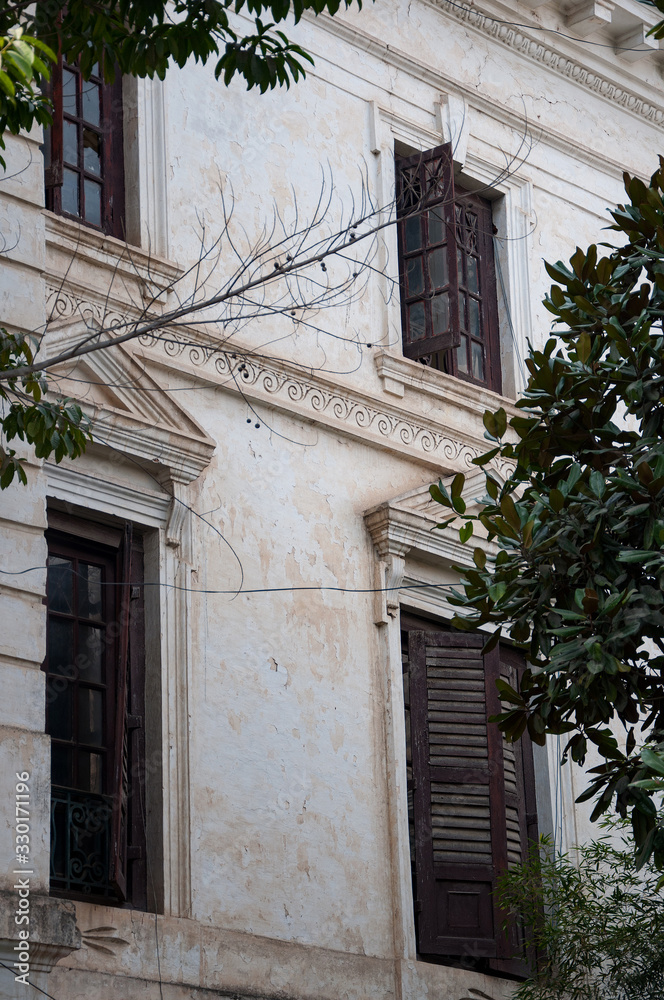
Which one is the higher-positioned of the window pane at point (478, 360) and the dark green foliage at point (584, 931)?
the window pane at point (478, 360)

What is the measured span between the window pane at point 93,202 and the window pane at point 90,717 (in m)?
2.77

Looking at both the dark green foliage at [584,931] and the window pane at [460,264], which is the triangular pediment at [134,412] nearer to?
the dark green foliage at [584,931]

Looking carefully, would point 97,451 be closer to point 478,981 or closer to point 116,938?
point 116,938

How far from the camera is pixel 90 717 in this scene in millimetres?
8836

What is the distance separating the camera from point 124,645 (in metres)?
8.77

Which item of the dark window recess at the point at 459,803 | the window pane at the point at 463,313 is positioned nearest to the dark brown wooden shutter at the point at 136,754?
the dark window recess at the point at 459,803

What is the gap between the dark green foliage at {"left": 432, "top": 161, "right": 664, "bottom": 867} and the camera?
6391 millimetres

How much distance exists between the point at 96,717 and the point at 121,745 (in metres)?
0.50

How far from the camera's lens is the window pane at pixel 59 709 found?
8.65 meters

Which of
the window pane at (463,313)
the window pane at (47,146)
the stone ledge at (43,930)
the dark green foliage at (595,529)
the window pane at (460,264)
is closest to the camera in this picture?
the dark green foliage at (595,529)

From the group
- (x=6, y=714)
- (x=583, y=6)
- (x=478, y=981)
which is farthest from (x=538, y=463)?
(x=583, y=6)

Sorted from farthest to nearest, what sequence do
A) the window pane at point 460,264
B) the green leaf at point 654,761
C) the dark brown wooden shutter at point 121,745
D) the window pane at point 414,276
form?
the window pane at point 460,264, the window pane at point 414,276, the dark brown wooden shutter at point 121,745, the green leaf at point 654,761

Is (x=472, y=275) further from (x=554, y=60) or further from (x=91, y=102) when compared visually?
(x=91, y=102)

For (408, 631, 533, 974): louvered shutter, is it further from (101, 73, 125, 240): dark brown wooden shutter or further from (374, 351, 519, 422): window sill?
(101, 73, 125, 240): dark brown wooden shutter
